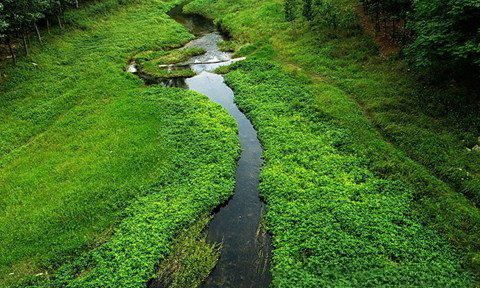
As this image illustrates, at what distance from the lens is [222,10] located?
206 ft

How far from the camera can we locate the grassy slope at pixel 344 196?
18.7 m

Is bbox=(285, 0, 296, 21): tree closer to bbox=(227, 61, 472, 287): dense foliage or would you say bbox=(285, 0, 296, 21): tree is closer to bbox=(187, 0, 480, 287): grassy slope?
bbox=(187, 0, 480, 287): grassy slope

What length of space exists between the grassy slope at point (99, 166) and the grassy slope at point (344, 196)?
4.18m

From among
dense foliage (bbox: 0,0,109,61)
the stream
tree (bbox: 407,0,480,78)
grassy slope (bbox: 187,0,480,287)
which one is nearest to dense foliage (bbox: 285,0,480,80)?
tree (bbox: 407,0,480,78)

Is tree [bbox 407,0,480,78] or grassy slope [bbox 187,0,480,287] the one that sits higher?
tree [bbox 407,0,480,78]

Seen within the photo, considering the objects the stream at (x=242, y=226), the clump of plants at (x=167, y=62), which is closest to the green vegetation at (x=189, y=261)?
the stream at (x=242, y=226)

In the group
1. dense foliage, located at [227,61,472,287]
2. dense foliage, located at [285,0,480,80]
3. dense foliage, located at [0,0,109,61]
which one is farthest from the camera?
dense foliage, located at [0,0,109,61]

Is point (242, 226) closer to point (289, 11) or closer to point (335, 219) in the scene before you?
point (335, 219)

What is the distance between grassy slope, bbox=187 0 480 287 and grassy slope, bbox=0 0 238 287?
418cm

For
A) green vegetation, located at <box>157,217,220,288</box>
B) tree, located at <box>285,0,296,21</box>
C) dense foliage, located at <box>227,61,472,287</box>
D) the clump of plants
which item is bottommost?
green vegetation, located at <box>157,217,220,288</box>

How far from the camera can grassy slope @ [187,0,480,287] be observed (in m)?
18.7

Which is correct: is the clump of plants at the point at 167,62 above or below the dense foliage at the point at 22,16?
below

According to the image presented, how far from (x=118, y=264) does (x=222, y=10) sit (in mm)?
51166

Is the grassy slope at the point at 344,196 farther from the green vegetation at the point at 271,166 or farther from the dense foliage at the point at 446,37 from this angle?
the dense foliage at the point at 446,37
